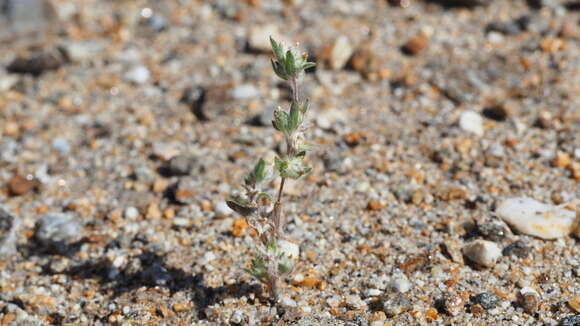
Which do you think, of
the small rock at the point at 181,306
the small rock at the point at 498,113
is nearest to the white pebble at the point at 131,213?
the small rock at the point at 181,306

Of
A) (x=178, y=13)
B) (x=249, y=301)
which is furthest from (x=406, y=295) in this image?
(x=178, y=13)

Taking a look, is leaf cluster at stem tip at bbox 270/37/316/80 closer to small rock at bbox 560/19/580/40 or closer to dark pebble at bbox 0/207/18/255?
dark pebble at bbox 0/207/18/255

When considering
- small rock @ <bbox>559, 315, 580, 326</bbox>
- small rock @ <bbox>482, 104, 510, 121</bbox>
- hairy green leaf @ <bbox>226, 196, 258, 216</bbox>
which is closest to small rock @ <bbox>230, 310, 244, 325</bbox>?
hairy green leaf @ <bbox>226, 196, 258, 216</bbox>

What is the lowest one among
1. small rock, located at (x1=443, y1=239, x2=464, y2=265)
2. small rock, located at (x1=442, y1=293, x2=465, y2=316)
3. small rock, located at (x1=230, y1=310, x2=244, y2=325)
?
small rock, located at (x1=230, y1=310, x2=244, y2=325)

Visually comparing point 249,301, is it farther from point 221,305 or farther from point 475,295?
point 475,295

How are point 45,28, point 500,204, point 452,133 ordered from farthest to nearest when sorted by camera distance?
point 45,28 < point 452,133 < point 500,204

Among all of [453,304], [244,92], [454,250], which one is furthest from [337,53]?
[453,304]
